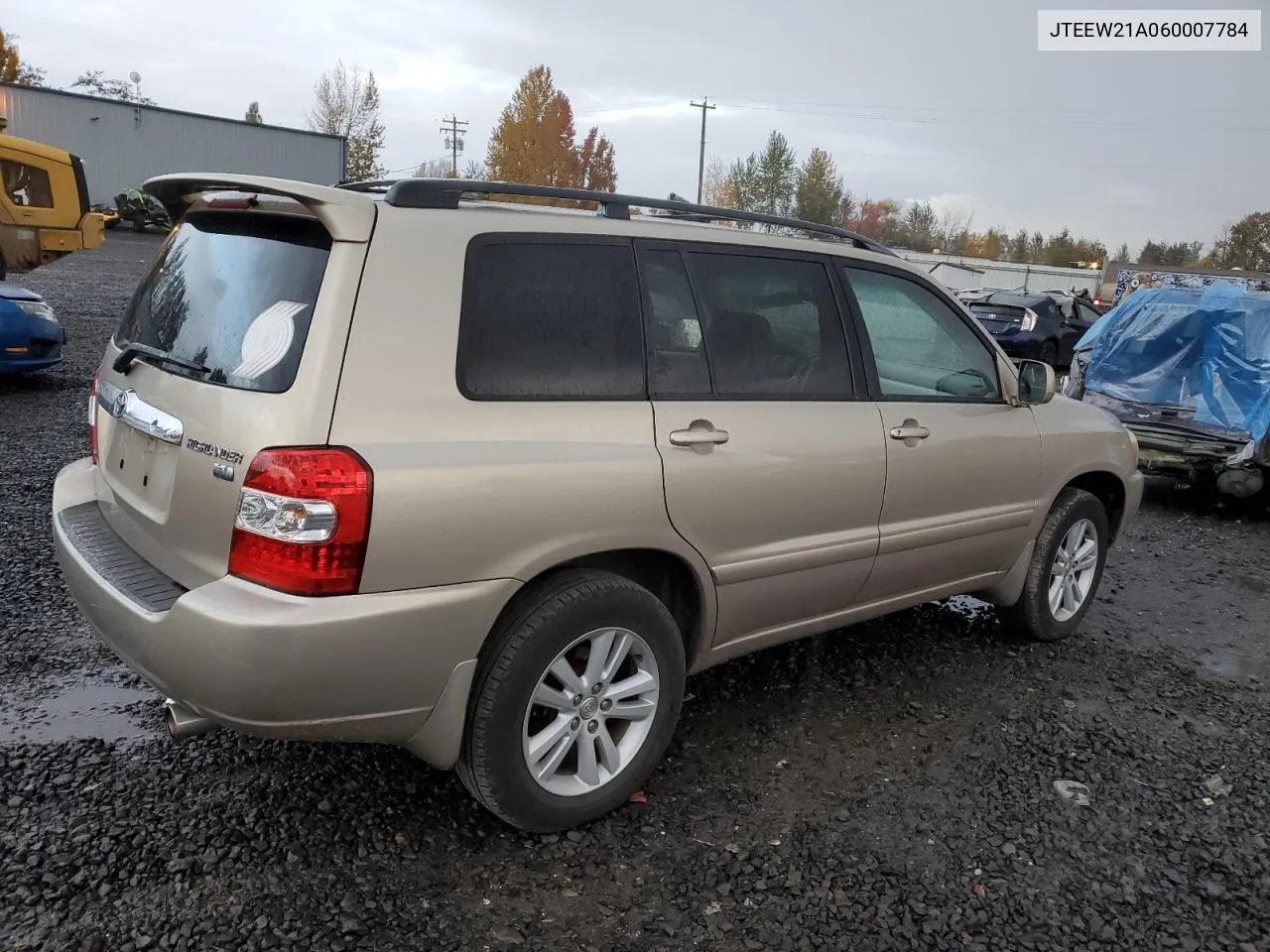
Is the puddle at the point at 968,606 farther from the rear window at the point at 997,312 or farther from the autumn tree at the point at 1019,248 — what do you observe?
the autumn tree at the point at 1019,248

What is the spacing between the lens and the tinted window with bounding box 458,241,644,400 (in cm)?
262

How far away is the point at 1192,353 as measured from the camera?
7.82 metres

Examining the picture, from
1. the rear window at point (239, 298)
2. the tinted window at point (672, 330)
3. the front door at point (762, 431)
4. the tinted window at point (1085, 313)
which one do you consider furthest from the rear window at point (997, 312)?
the rear window at point (239, 298)

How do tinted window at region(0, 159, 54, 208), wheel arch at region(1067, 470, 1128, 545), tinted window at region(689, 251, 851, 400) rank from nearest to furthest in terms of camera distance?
tinted window at region(689, 251, 851, 400) → wheel arch at region(1067, 470, 1128, 545) → tinted window at region(0, 159, 54, 208)

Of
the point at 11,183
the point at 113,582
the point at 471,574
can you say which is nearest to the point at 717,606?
the point at 471,574

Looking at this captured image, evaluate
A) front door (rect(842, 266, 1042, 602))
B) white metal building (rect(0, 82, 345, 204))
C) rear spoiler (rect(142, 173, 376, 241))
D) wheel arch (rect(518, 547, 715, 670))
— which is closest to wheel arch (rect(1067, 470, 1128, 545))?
front door (rect(842, 266, 1042, 602))

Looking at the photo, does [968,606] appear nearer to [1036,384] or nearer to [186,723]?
[1036,384]

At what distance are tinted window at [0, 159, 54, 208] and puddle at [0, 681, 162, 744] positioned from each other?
11373 mm

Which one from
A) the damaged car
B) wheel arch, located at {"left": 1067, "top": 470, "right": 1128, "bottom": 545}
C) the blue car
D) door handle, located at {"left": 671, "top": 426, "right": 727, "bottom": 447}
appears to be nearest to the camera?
door handle, located at {"left": 671, "top": 426, "right": 727, "bottom": 447}

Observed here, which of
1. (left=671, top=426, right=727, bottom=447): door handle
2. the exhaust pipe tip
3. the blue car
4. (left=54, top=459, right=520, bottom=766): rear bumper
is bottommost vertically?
the exhaust pipe tip

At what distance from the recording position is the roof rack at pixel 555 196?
264 cm

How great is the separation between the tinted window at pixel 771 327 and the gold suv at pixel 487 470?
0.03ft

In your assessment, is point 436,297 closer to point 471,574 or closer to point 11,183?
point 471,574

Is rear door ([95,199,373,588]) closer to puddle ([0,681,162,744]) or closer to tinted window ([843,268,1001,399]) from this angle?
puddle ([0,681,162,744])
